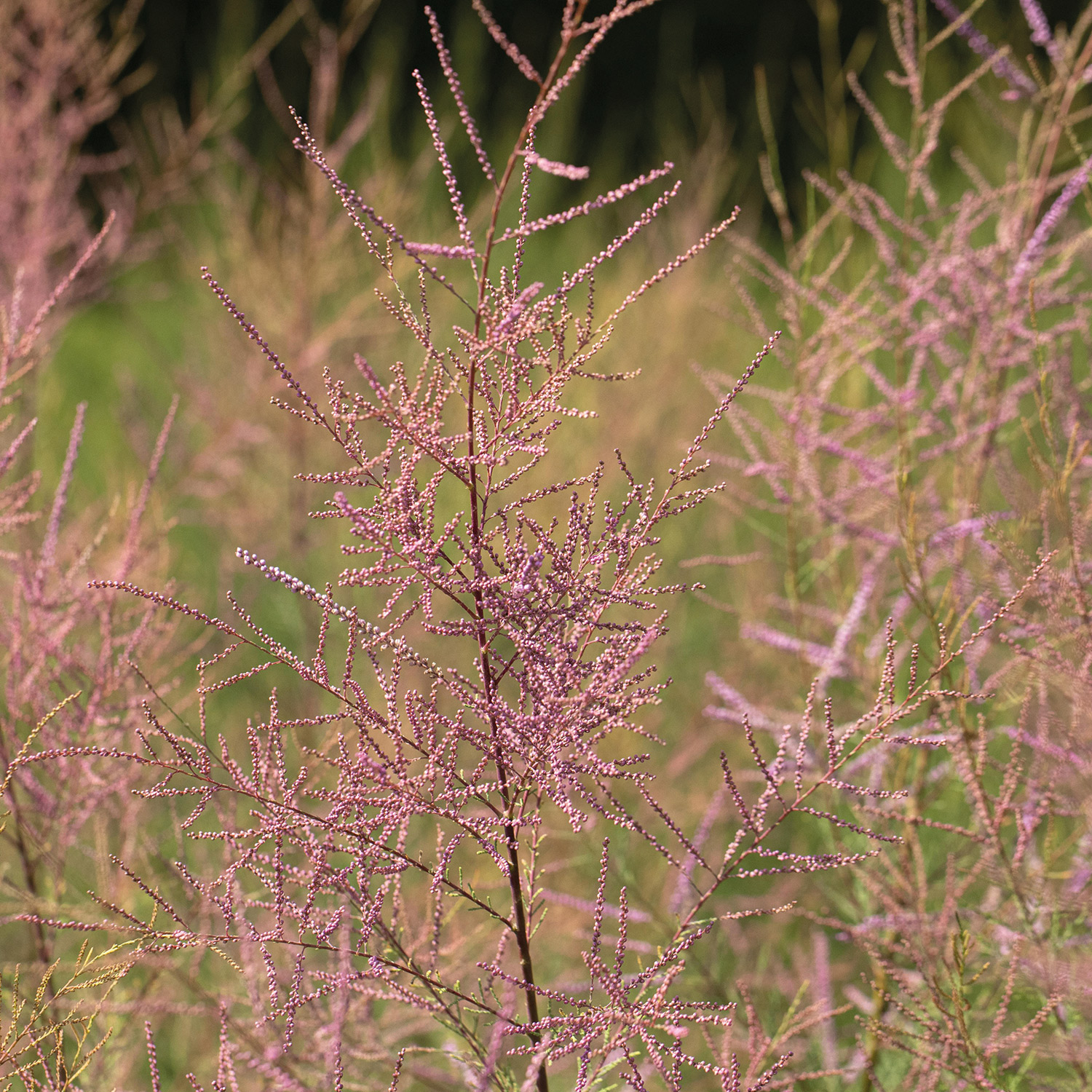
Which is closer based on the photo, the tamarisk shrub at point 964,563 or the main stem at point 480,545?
the main stem at point 480,545

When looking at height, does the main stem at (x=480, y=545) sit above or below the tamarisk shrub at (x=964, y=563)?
above

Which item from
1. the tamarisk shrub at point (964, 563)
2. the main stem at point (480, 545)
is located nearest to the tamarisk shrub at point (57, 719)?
the main stem at point (480, 545)

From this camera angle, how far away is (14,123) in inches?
63.9

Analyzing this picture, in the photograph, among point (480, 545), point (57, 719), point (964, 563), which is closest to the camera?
point (480, 545)

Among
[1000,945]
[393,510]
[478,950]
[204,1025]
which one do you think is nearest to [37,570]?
[393,510]

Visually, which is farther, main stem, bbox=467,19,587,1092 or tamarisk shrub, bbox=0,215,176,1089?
tamarisk shrub, bbox=0,215,176,1089

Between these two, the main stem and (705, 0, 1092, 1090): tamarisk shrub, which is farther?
(705, 0, 1092, 1090): tamarisk shrub

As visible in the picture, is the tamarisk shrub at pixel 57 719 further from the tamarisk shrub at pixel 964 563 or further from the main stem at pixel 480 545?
the tamarisk shrub at pixel 964 563

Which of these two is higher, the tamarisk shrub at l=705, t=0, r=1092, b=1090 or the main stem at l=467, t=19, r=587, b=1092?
the main stem at l=467, t=19, r=587, b=1092

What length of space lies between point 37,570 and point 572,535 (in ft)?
1.96

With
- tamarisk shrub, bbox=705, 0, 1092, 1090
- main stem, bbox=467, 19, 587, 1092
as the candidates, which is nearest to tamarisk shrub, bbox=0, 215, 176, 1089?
main stem, bbox=467, 19, 587, 1092

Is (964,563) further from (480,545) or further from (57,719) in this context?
(57,719)

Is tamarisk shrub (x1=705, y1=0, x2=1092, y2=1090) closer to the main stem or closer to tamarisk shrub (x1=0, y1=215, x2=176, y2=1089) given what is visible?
the main stem

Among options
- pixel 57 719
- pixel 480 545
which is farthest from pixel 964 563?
pixel 57 719
